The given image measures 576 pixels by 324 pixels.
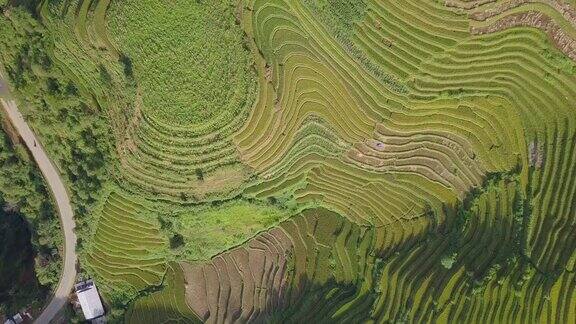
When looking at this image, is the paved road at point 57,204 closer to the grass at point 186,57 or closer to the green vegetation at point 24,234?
the green vegetation at point 24,234

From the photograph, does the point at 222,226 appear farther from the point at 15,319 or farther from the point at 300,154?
the point at 15,319

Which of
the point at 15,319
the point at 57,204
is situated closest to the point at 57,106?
the point at 57,204

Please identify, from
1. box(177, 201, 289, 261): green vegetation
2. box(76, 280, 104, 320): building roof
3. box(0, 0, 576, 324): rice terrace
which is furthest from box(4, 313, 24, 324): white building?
box(177, 201, 289, 261): green vegetation

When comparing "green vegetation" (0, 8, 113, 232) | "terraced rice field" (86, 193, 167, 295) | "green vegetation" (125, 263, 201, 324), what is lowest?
"green vegetation" (125, 263, 201, 324)

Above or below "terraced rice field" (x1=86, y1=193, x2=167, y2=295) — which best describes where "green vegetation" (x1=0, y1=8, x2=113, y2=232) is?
above

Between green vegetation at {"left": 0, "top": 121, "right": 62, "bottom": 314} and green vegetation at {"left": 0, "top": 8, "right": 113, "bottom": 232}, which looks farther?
green vegetation at {"left": 0, "top": 121, "right": 62, "bottom": 314}

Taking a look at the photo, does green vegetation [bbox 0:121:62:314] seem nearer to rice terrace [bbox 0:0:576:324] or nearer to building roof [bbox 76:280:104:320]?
rice terrace [bbox 0:0:576:324]
